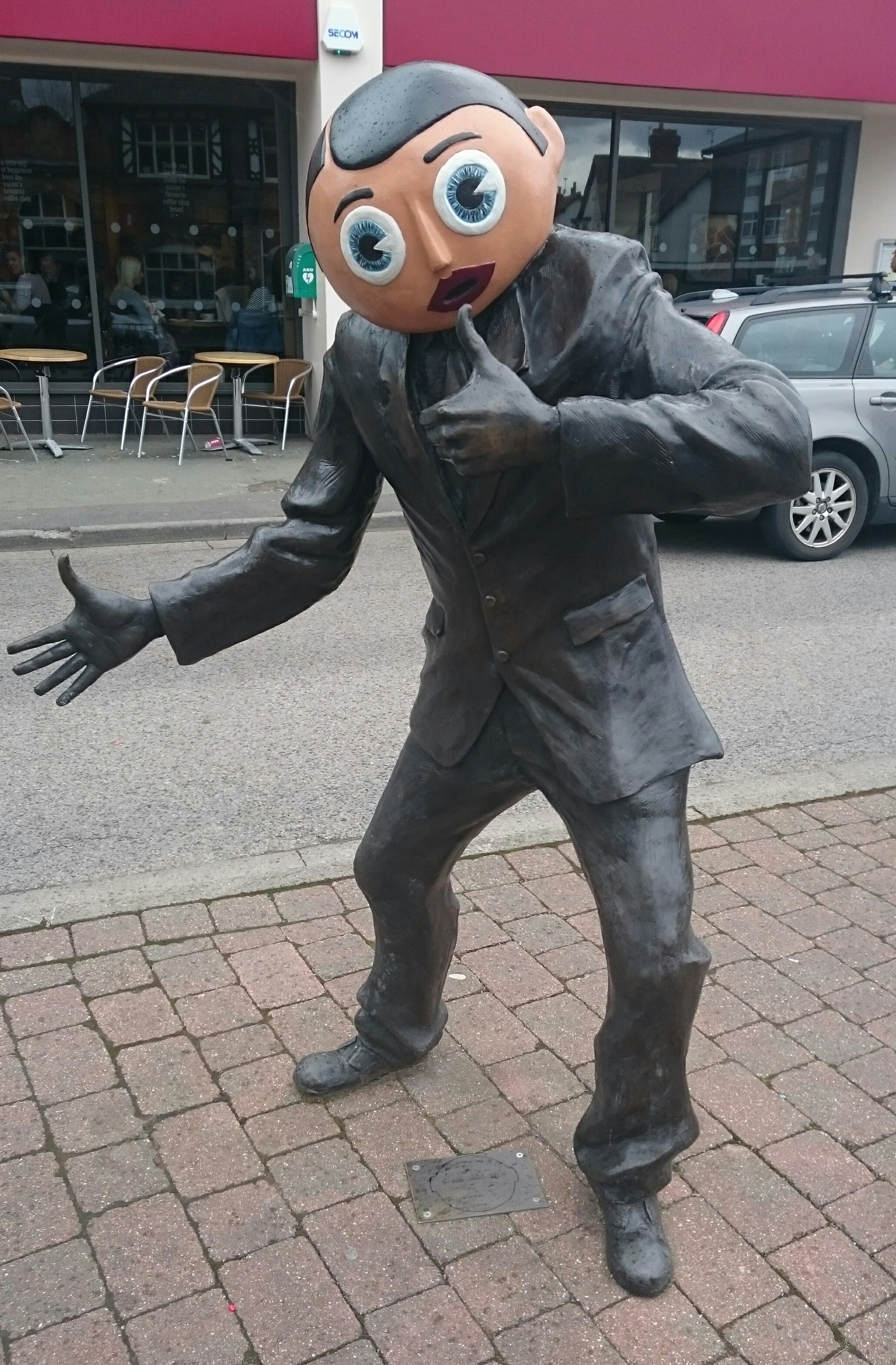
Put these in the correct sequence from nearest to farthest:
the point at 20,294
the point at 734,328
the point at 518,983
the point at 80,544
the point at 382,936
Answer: the point at 382,936
the point at 518,983
the point at 734,328
the point at 80,544
the point at 20,294

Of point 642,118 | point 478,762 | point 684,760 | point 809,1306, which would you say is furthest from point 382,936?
point 642,118

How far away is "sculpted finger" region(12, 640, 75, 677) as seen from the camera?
2.50m

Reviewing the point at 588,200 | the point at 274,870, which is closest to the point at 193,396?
the point at 588,200

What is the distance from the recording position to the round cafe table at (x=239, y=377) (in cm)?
1268

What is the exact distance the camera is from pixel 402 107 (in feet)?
6.49

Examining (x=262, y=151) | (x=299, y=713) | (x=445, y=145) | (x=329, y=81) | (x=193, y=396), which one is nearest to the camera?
(x=445, y=145)

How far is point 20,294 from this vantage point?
13344mm

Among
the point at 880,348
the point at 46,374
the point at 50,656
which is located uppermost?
the point at 880,348

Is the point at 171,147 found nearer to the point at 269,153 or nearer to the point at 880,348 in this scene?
the point at 269,153

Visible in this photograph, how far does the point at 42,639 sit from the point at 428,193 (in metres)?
1.21

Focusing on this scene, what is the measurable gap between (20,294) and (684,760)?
507 inches

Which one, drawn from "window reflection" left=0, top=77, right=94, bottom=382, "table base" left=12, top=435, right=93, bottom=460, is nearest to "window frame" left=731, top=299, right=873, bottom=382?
"table base" left=12, top=435, right=93, bottom=460

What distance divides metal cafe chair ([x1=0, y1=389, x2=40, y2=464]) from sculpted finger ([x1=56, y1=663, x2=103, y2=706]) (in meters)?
10.2

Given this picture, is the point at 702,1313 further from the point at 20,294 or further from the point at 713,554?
the point at 20,294
